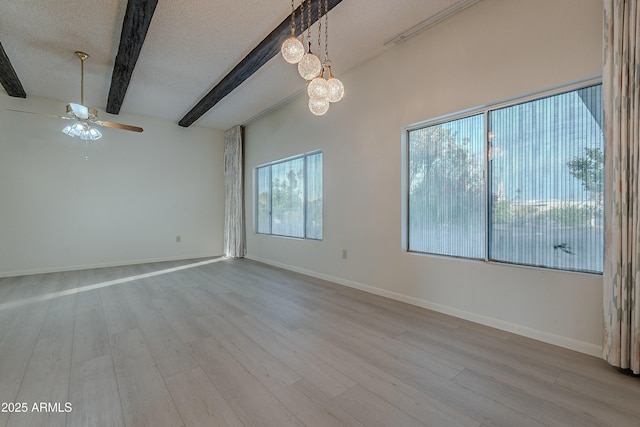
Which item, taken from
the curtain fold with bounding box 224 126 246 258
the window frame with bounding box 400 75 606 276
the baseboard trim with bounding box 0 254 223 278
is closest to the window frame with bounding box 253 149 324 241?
the curtain fold with bounding box 224 126 246 258

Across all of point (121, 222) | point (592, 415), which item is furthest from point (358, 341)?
point (121, 222)

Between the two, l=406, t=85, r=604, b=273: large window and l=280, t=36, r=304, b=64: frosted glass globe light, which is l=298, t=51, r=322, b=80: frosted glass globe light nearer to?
l=280, t=36, r=304, b=64: frosted glass globe light

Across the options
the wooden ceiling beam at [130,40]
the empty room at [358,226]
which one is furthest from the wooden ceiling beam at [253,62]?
the wooden ceiling beam at [130,40]

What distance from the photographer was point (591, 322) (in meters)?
2.00

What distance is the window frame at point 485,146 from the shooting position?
2135 millimetres

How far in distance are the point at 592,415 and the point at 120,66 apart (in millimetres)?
5196

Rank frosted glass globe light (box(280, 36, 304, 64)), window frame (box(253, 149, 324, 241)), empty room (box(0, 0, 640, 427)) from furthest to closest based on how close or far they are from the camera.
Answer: window frame (box(253, 149, 324, 241)) → frosted glass globe light (box(280, 36, 304, 64)) → empty room (box(0, 0, 640, 427))

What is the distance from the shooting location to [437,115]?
2.86 meters

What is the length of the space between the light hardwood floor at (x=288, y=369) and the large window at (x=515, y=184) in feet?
2.50

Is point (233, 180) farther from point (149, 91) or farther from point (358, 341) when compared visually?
point (358, 341)

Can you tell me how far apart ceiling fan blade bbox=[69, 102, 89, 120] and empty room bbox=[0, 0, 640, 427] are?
0.04m

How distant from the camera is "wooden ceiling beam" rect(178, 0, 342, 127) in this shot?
2718mm

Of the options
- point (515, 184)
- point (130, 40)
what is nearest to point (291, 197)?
point (130, 40)

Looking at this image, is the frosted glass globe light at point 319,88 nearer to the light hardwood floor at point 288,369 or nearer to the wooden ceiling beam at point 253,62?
the wooden ceiling beam at point 253,62
